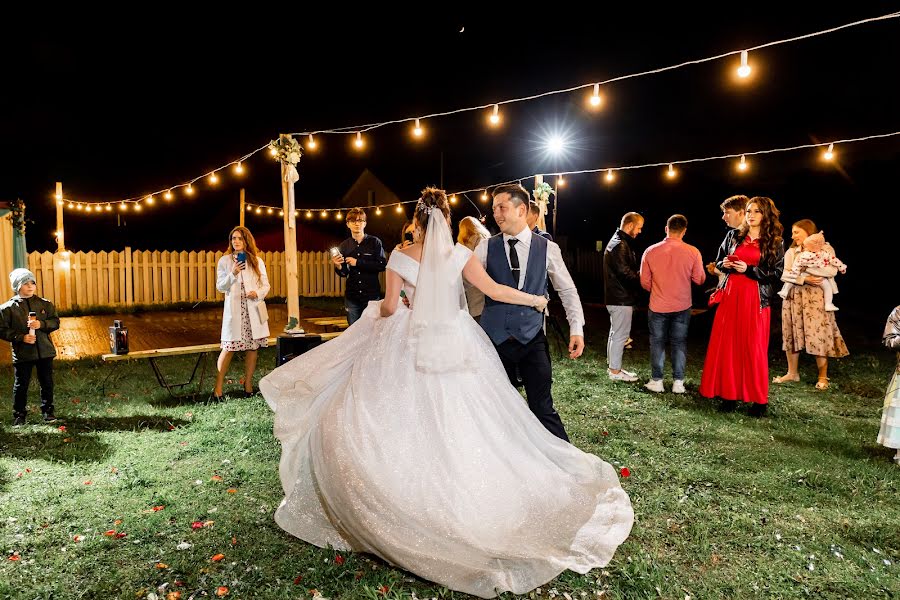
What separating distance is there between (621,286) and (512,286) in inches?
150

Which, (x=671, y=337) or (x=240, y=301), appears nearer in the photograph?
(x=240, y=301)

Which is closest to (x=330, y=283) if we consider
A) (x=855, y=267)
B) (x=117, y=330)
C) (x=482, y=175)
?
(x=482, y=175)

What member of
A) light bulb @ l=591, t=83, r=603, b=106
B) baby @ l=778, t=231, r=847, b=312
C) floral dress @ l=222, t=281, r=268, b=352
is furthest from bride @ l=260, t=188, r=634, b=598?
baby @ l=778, t=231, r=847, b=312

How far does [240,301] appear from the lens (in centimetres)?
608

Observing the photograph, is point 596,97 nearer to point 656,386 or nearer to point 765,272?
point 765,272

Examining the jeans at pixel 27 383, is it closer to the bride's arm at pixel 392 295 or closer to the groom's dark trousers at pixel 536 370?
the bride's arm at pixel 392 295

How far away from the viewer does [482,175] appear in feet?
78.3

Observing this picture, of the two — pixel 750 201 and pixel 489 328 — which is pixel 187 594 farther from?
pixel 750 201

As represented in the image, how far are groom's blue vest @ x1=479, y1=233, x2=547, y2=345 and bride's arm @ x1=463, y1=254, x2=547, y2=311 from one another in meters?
0.10

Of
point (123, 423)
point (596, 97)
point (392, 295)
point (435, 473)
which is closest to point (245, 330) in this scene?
point (123, 423)

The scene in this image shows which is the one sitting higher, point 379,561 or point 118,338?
point 118,338

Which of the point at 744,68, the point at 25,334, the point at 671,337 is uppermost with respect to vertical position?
the point at 744,68

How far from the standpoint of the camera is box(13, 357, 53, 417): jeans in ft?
17.1

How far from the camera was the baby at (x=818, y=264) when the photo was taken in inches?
271
